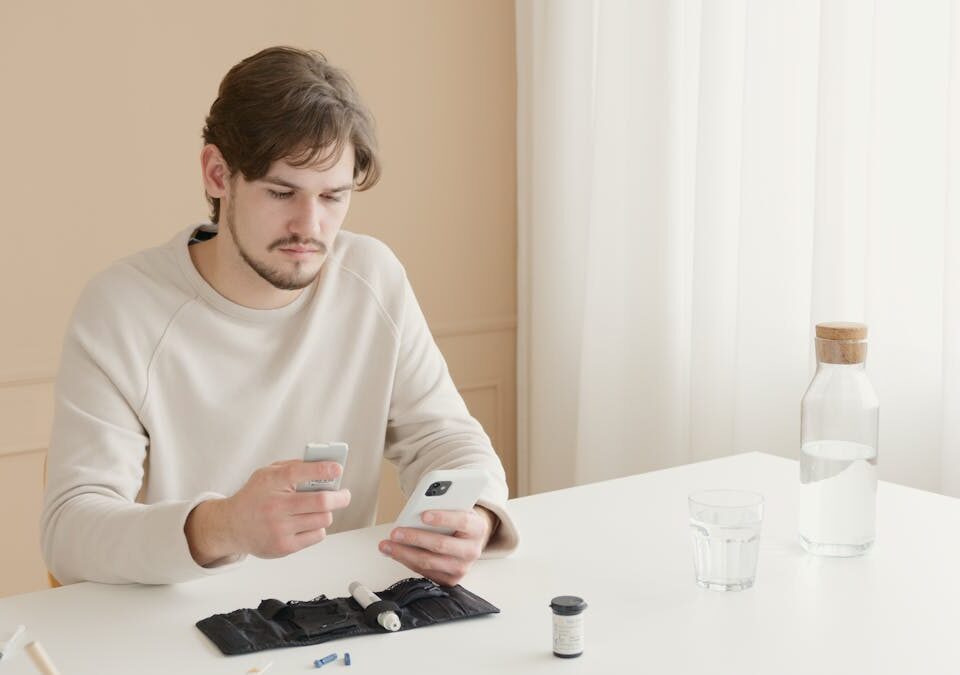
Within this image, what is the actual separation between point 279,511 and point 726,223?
71.1 inches

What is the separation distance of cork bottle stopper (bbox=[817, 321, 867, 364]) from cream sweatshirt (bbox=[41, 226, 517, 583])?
496 millimetres

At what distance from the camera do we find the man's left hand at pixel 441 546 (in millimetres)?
1579

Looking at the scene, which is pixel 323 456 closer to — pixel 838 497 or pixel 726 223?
pixel 838 497

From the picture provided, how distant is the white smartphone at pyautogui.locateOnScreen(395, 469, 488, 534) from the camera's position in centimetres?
159

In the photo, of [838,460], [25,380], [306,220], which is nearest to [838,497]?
[838,460]

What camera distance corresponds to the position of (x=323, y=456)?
146 centimetres

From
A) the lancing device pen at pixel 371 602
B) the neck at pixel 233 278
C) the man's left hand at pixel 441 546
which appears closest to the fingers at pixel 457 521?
the man's left hand at pixel 441 546

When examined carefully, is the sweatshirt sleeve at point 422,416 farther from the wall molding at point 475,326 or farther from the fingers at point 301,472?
the wall molding at point 475,326

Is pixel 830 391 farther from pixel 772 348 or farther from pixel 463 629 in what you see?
pixel 772 348

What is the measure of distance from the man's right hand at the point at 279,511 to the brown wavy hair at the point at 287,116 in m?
0.60

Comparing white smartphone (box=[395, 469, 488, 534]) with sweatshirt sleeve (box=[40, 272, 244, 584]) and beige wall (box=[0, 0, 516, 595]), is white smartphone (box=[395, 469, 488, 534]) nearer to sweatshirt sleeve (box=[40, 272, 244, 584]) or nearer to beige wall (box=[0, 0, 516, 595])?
sweatshirt sleeve (box=[40, 272, 244, 584])

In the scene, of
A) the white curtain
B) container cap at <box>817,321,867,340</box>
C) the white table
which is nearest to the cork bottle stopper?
container cap at <box>817,321,867,340</box>

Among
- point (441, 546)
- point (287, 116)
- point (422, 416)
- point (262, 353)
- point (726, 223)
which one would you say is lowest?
point (441, 546)

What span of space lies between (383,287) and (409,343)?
0.11 metres
